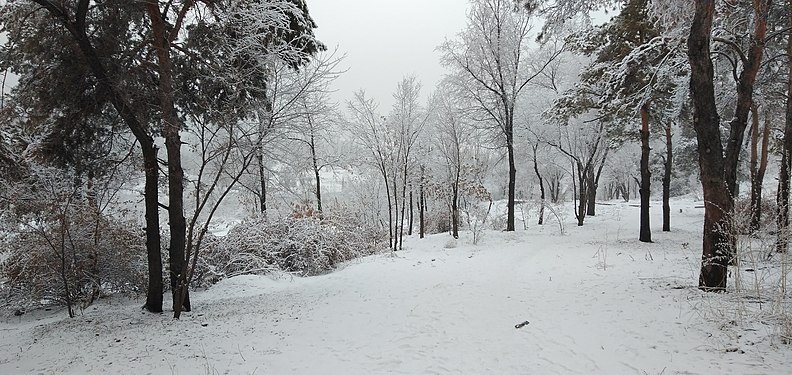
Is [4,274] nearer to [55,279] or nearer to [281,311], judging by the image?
[55,279]

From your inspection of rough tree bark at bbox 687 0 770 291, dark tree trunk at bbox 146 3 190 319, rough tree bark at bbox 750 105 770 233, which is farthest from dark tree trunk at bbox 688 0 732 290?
dark tree trunk at bbox 146 3 190 319

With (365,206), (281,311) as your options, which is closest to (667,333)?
(281,311)

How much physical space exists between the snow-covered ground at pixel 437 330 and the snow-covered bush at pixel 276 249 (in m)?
0.89

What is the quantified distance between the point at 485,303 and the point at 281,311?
3.05m

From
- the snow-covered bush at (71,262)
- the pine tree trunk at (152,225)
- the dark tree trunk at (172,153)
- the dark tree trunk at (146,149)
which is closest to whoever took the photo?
the dark tree trunk at (146,149)

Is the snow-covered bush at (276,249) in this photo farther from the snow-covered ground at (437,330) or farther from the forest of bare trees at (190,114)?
the snow-covered ground at (437,330)

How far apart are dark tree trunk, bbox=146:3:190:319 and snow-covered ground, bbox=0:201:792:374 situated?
0.55m

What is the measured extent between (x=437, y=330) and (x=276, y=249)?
6216 millimetres

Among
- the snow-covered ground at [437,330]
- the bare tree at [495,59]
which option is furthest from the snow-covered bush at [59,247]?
the bare tree at [495,59]

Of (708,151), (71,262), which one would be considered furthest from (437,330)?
(71,262)

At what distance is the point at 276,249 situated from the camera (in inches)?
390

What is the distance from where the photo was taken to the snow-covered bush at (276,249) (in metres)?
8.75

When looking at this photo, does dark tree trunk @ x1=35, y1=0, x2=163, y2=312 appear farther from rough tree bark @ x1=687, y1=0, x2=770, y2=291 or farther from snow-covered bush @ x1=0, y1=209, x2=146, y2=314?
rough tree bark @ x1=687, y1=0, x2=770, y2=291

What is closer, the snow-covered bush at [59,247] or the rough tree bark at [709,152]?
the rough tree bark at [709,152]
